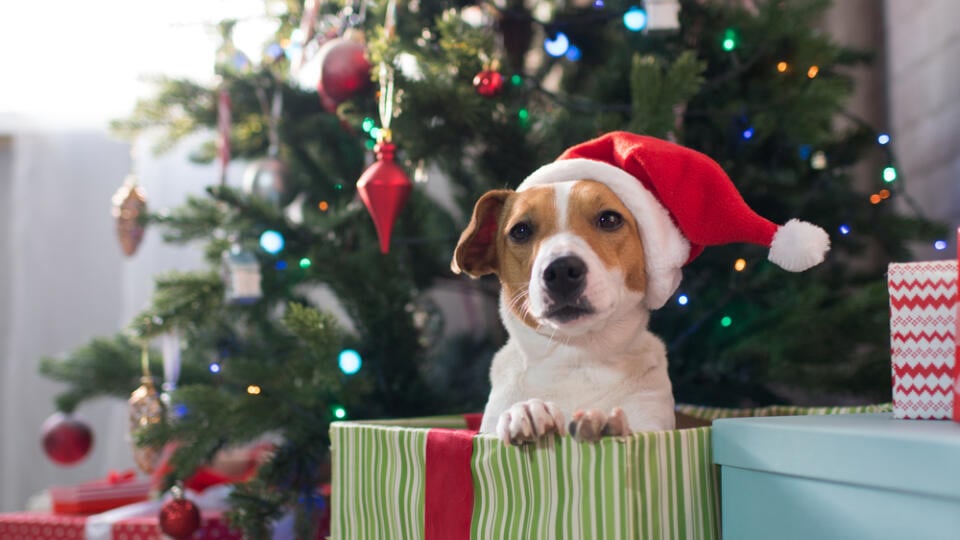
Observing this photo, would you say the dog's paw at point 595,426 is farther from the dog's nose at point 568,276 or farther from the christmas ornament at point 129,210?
the christmas ornament at point 129,210

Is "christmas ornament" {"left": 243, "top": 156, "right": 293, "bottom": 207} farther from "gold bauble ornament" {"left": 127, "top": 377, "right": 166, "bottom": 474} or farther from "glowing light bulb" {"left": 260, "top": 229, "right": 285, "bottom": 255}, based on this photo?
"gold bauble ornament" {"left": 127, "top": 377, "right": 166, "bottom": 474}

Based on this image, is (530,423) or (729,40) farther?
(729,40)

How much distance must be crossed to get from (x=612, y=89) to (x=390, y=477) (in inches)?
31.1

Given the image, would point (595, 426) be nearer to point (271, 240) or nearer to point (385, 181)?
point (385, 181)

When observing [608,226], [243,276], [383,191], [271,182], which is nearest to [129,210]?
[271,182]

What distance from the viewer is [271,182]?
5.19 feet

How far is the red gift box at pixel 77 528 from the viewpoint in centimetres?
143

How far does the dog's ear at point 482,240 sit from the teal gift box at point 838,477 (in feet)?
1.10

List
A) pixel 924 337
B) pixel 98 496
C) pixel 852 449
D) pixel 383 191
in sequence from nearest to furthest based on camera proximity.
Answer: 1. pixel 852 449
2. pixel 924 337
3. pixel 383 191
4. pixel 98 496

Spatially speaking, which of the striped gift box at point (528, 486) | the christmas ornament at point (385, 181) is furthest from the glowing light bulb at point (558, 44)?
the striped gift box at point (528, 486)

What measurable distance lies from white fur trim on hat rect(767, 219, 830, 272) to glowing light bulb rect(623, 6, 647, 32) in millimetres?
612

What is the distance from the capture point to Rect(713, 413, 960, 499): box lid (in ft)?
2.15

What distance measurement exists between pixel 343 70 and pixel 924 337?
32.0 inches

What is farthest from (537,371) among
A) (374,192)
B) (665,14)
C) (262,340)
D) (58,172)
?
(58,172)
